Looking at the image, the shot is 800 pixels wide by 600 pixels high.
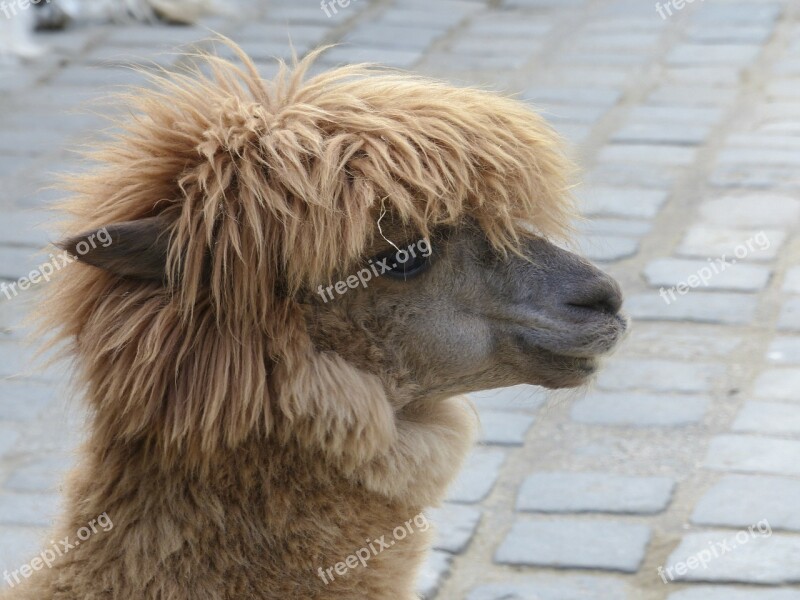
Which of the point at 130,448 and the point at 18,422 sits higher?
the point at 130,448

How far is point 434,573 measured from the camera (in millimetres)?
3674

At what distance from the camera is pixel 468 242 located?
2.63 m

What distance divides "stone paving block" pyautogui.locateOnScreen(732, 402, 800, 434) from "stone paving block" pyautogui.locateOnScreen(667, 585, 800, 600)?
90 cm

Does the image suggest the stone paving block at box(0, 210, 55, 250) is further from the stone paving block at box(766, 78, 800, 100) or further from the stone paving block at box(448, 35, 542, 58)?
the stone paving block at box(766, 78, 800, 100)

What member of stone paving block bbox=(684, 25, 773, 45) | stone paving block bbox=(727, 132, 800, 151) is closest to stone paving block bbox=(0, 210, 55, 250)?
stone paving block bbox=(727, 132, 800, 151)

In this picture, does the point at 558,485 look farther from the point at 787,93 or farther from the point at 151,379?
the point at 787,93

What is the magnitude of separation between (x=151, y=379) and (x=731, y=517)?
2.17 metres

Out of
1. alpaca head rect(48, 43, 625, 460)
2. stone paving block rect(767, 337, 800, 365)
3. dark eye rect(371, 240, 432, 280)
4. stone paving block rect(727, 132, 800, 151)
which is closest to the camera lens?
alpaca head rect(48, 43, 625, 460)

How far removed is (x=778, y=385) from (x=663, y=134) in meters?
2.63

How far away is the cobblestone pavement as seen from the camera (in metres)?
3.76

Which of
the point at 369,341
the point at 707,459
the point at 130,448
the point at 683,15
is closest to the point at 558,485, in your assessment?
the point at 707,459

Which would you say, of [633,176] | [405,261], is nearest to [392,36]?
[633,176]

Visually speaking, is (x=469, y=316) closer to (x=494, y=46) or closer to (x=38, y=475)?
(x=38, y=475)

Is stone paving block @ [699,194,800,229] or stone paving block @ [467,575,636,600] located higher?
stone paving block @ [467,575,636,600]
